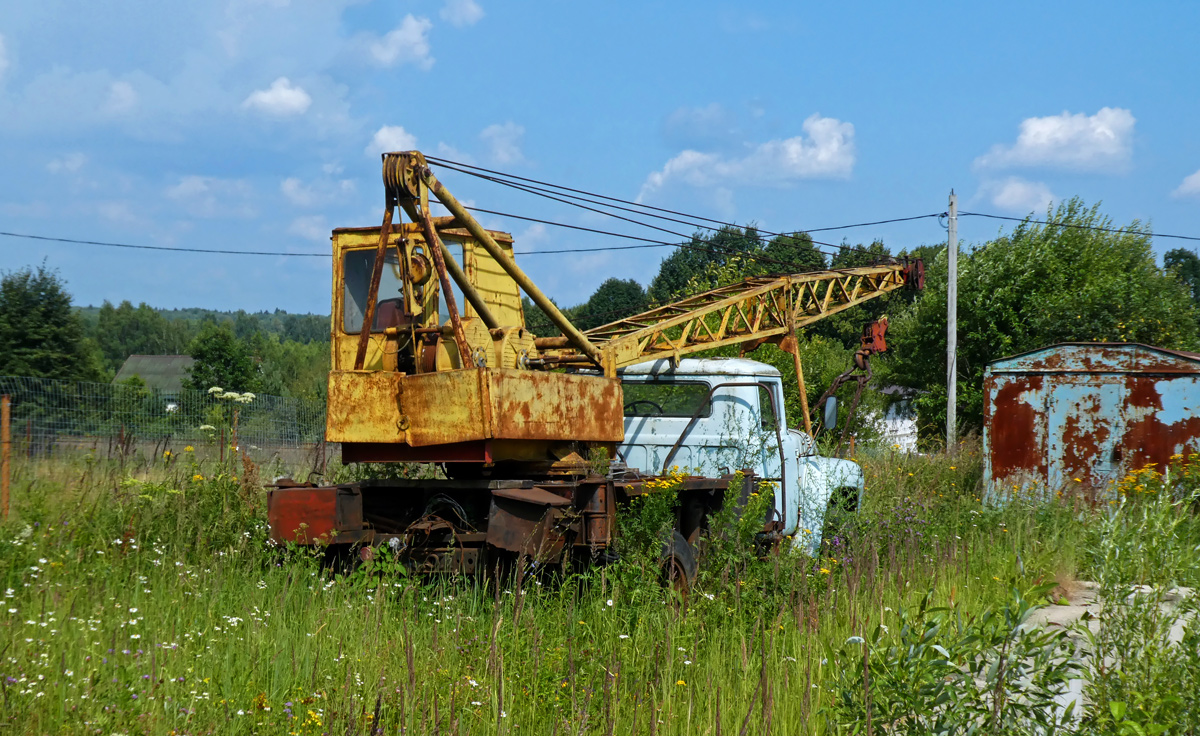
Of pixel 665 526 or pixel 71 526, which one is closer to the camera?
pixel 665 526

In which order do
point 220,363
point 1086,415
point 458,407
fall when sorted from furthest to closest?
A: point 220,363 < point 1086,415 < point 458,407

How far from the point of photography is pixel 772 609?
5855 millimetres

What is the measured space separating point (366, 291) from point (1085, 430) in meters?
9.55

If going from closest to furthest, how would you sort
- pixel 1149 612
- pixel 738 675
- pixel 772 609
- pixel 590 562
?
pixel 1149 612 < pixel 738 675 < pixel 772 609 < pixel 590 562

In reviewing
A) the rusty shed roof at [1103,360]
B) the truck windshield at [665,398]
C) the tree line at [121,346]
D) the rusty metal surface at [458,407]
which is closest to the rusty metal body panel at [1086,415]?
the rusty shed roof at [1103,360]

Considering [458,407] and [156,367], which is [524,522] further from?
[156,367]

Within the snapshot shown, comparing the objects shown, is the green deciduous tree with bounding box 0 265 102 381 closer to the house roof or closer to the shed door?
the shed door

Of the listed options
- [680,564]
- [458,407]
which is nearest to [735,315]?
[680,564]

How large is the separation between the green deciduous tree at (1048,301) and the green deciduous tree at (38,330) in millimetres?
25214

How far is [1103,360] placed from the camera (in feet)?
40.3

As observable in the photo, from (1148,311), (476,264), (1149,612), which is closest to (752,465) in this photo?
(476,264)

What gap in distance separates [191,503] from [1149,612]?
6.37 m

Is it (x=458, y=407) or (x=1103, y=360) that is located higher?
(x=1103, y=360)

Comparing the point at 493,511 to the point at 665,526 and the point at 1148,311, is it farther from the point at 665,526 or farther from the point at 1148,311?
the point at 1148,311
